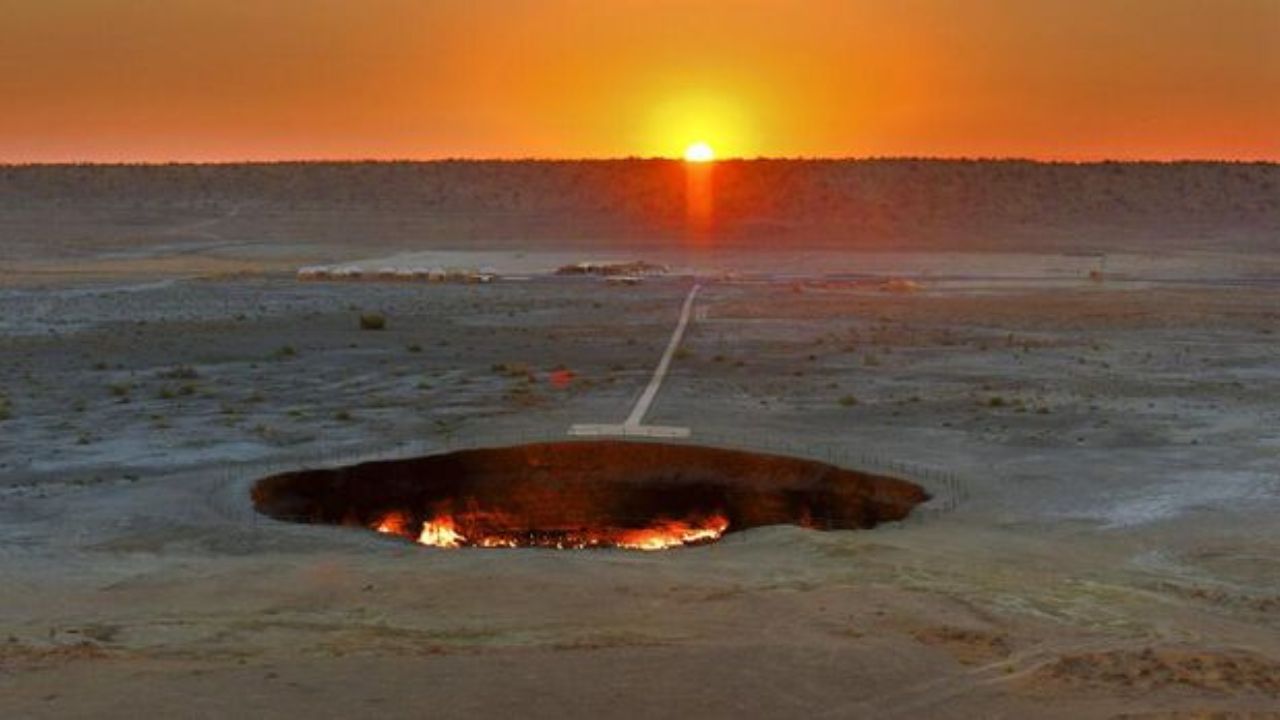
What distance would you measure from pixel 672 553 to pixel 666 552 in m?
0.12

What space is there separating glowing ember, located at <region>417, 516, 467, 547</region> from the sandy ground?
200 centimetres

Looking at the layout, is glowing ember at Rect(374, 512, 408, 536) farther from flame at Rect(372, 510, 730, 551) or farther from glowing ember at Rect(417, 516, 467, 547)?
glowing ember at Rect(417, 516, 467, 547)

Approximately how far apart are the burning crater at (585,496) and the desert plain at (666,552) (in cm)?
66

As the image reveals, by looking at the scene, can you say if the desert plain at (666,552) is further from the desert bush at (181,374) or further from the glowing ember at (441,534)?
the glowing ember at (441,534)

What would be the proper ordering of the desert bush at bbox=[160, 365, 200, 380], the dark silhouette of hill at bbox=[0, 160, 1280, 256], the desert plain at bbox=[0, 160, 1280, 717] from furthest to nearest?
the dark silhouette of hill at bbox=[0, 160, 1280, 256]
the desert bush at bbox=[160, 365, 200, 380]
the desert plain at bbox=[0, 160, 1280, 717]

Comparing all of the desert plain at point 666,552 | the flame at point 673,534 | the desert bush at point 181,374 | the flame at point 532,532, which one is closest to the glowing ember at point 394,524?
the flame at point 532,532

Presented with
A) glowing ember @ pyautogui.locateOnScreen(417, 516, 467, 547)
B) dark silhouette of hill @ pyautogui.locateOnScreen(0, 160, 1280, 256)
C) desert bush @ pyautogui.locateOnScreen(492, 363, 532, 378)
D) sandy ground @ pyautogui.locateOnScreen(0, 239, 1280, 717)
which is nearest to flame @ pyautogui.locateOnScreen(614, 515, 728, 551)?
glowing ember @ pyautogui.locateOnScreen(417, 516, 467, 547)

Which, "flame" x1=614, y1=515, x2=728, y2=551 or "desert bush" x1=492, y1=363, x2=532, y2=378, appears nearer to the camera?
"flame" x1=614, y1=515, x2=728, y2=551

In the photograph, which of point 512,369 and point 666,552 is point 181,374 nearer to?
point 512,369

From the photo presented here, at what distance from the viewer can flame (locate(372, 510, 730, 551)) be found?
16969mm

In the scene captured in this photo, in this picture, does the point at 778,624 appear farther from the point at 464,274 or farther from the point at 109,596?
the point at 464,274

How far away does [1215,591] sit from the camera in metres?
12.2

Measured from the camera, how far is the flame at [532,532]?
16969 millimetres

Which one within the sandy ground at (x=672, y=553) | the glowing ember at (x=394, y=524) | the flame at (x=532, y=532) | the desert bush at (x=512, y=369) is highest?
the desert bush at (x=512, y=369)
